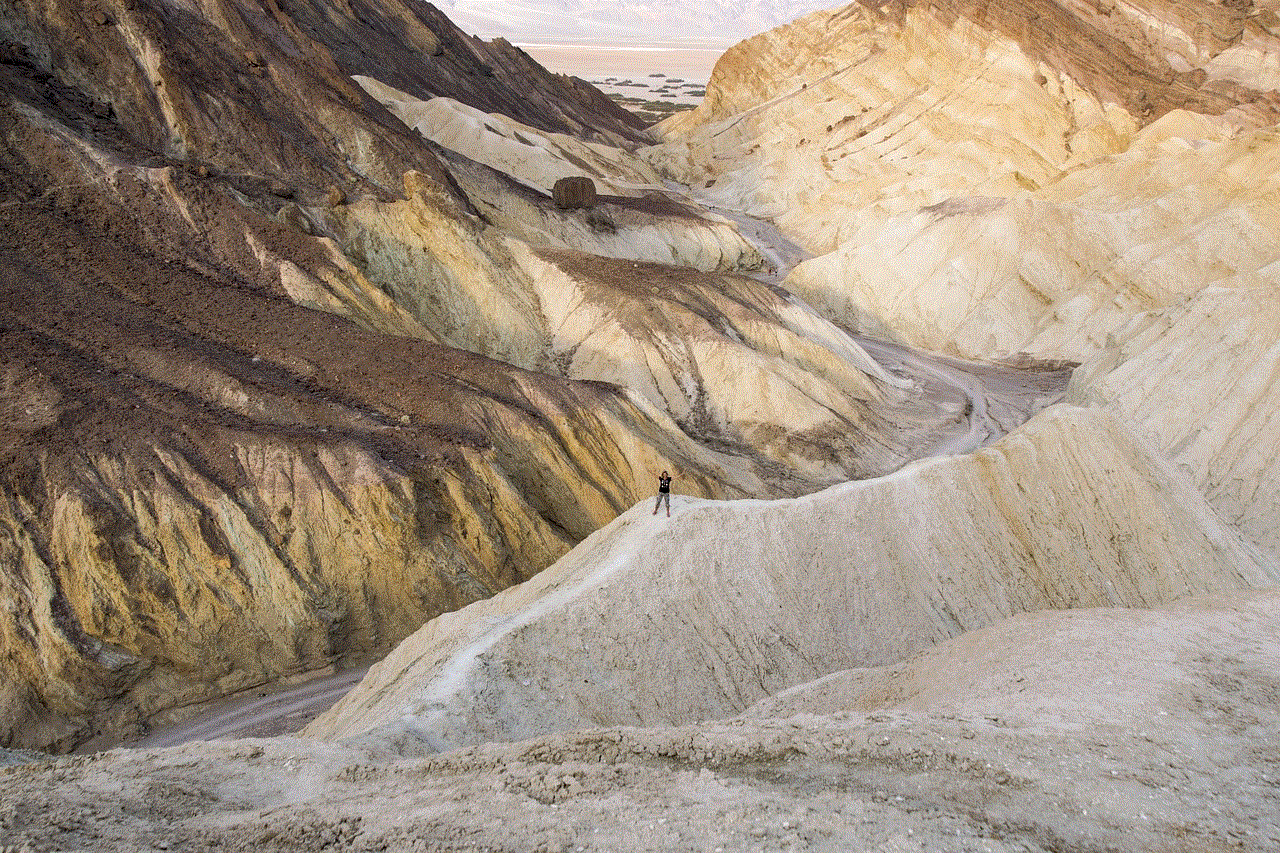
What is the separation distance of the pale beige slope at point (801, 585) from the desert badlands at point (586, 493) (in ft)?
0.23

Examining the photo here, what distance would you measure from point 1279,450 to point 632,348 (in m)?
17.6

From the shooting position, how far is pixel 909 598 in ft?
50.6

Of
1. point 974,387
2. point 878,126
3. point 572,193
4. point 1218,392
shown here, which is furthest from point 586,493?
point 878,126

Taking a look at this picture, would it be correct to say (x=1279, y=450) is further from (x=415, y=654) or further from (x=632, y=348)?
(x=415, y=654)

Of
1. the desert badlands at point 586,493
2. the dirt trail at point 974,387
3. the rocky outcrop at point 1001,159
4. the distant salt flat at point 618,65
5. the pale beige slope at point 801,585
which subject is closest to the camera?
the desert badlands at point 586,493

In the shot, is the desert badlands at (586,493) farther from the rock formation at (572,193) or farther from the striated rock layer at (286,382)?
the rock formation at (572,193)

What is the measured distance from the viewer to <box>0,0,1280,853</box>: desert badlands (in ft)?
27.7

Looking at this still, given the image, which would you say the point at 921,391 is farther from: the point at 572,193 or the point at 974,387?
the point at 572,193

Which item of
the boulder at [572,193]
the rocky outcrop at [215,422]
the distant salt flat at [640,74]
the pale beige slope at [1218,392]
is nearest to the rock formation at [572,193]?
the boulder at [572,193]

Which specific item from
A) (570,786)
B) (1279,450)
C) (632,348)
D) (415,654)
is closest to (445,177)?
(632,348)

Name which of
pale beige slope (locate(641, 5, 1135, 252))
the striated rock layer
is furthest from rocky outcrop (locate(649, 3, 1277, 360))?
the striated rock layer

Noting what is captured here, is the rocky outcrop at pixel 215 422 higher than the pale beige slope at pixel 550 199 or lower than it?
lower

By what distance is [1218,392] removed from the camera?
24.4 meters

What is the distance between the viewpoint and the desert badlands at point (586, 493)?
843cm
